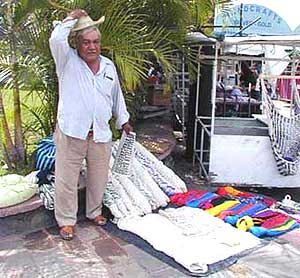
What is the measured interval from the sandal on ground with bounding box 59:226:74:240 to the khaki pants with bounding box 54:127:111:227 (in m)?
0.03

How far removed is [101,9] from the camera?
4.22 m

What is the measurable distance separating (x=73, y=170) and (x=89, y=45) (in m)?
0.93

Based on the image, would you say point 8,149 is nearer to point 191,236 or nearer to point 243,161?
point 191,236

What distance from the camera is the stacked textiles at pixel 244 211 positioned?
3.84 m

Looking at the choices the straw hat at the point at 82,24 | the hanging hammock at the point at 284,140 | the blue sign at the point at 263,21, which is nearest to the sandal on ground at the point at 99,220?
the straw hat at the point at 82,24

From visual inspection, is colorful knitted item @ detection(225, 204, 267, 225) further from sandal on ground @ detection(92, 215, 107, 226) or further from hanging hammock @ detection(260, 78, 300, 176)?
hanging hammock @ detection(260, 78, 300, 176)

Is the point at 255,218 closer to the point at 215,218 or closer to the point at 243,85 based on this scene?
the point at 215,218

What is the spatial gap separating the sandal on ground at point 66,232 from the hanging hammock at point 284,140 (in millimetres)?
2943

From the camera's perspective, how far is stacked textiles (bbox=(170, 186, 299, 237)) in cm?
384

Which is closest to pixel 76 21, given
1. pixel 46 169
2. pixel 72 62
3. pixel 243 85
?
pixel 72 62

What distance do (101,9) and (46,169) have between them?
148 centimetres

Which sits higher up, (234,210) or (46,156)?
(46,156)

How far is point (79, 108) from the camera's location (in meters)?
3.43

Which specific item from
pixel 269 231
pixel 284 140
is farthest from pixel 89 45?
pixel 284 140
